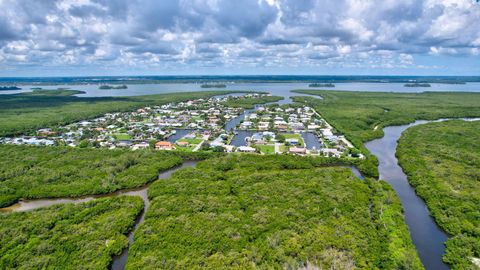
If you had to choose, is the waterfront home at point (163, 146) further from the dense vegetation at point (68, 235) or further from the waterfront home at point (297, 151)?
the dense vegetation at point (68, 235)

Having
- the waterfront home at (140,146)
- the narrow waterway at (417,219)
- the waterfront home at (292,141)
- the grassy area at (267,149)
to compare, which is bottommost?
the narrow waterway at (417,219)

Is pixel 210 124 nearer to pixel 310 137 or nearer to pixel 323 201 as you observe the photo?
pixel 310 137

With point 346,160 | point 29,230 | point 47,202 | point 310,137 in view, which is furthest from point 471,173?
point 47,202

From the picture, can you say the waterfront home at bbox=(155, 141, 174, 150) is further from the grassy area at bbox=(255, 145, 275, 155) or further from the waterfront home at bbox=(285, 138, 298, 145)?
Answer: the waterfront home at bbox=(285, 138, 298, 145)

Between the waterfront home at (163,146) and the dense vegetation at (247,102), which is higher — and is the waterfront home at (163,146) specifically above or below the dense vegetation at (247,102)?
below

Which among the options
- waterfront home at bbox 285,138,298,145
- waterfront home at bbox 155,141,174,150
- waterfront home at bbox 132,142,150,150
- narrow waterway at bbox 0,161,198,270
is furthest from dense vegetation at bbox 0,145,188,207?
waterfront home at bbox 285,138,298,145

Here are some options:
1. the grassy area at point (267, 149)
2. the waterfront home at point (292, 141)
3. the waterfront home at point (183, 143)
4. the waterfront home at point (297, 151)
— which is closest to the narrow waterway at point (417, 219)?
the waterfront home at point (297, 151)
